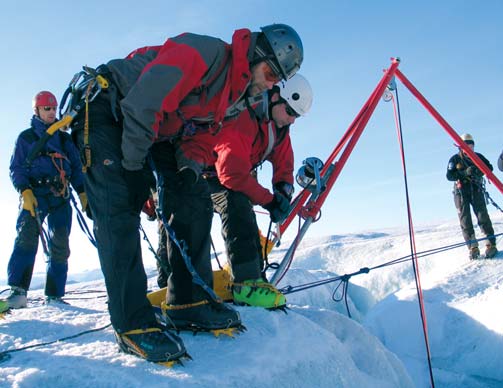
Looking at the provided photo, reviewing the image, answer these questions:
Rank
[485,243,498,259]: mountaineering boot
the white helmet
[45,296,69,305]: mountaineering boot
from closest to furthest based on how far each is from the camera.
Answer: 1. the white helmet
2. [45,296,69,305]: mountaineering boot
3. [485,243,498,259]: mountaineering boot

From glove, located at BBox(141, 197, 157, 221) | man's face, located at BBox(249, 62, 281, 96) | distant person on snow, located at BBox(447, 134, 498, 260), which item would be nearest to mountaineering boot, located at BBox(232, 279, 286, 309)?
glove, located at BBox(141, 197, 157, 221)

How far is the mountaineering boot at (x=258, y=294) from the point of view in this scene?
2629 mm

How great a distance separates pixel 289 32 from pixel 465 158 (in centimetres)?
520

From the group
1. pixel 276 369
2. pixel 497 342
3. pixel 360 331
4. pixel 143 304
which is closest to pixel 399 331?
pixel 497 342

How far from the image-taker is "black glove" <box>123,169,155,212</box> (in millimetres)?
1920

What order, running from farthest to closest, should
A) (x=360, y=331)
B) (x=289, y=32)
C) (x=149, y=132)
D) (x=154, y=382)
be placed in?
(x=360, y=331)
(x=289, y=32)
(x=149, y=132)
(x=154, y=382)

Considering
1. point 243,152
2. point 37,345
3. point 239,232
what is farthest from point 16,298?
point 243,152

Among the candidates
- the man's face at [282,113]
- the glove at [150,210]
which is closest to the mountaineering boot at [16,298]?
the glove at [150,210]

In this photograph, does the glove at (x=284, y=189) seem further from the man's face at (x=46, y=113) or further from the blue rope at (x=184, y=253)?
the man's face at (x=46, y=113)

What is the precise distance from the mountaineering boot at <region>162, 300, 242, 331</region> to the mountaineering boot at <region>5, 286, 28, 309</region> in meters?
1.65

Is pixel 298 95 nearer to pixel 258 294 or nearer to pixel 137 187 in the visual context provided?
pixel 258 294

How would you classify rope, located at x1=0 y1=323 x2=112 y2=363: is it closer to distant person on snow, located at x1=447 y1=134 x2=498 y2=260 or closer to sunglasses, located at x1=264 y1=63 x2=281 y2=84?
sunglasses, located at x1=264 y1=63 x2=281 y2=84

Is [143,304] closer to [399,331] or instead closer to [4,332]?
[4,332]

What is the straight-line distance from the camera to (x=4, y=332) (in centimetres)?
232
